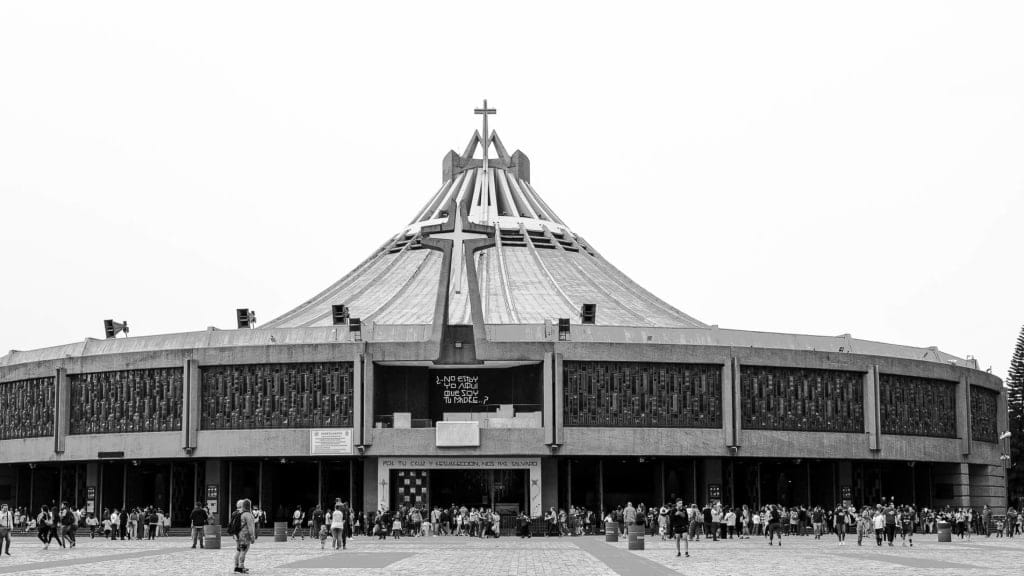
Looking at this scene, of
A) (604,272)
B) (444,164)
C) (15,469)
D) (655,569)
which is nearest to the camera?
(655,569)

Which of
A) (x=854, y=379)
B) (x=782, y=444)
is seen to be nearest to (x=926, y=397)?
(x=854, y=379)

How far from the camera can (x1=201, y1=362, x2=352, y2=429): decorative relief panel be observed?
177 feet

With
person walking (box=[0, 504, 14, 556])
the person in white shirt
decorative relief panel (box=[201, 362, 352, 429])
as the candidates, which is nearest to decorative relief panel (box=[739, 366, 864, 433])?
decorative relief panel (box=[201, 362, 352, 429])

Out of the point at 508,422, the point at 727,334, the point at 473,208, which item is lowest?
the point at 508,422

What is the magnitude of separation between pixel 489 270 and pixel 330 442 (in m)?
16.9

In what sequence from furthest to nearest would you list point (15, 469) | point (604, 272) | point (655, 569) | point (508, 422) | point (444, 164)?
point (444, 164) < point (604, 272) < point (15, 469) < point (508, 422) < point (655, 569)

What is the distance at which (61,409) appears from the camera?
5731 centimetres

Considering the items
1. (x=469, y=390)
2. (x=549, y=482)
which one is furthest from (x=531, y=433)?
(x=469, y=390)

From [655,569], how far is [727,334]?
30914 mm

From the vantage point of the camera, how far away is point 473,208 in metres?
74.4

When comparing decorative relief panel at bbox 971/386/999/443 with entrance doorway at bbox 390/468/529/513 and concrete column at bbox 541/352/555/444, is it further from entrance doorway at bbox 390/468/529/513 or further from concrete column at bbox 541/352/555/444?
entrance doorway at bbox 390/468/529/513

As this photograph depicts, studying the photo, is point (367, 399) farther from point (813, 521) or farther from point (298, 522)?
point (813, 521)

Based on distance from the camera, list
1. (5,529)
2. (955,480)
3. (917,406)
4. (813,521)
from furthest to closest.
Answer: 1. (955,480)
2. (917,406)
3. (813,521)
4. (5,529)

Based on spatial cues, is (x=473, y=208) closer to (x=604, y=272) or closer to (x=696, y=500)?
(x=604, y=272)
